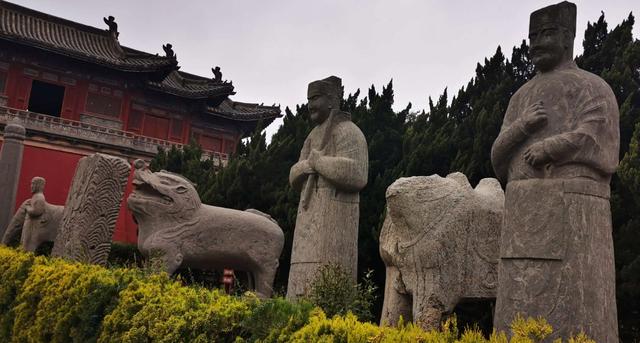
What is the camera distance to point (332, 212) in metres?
5.32

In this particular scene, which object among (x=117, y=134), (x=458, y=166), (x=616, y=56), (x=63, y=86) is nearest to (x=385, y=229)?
(x=458, y=166)

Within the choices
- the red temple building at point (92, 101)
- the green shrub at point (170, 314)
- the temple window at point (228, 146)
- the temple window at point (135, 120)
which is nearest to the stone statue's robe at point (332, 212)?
the green shrub at point (170, 314)

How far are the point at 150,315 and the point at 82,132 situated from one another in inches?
670

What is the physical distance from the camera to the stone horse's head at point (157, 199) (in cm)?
616

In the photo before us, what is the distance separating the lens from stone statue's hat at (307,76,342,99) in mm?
5695

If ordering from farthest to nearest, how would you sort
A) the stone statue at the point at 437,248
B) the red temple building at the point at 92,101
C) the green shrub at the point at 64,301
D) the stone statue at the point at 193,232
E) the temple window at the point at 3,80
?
1. the temple window at the point at 3,80
2. the red temple building at the point at 92,101
3. the stone statue at the point at 193,232
4. the stone statue at the point at 437,248
5. the green shrub at the point at 64,301

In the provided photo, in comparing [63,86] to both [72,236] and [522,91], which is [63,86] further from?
[522,91]

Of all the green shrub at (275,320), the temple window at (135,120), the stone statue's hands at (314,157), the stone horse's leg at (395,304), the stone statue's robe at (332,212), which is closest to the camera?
the green shrub at (275,320)

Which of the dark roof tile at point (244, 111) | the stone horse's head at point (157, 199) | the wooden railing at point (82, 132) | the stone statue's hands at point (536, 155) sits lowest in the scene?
the stone horse's head at point (157, 199)

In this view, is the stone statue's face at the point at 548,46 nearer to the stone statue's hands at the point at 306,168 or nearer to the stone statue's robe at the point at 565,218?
the stone statue's robe at the point at 565,218

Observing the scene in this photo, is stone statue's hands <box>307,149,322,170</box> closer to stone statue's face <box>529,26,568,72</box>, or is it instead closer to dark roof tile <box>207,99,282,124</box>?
stone statue's face <box>529,26,568,72</box>

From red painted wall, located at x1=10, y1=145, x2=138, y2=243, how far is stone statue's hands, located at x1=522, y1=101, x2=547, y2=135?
13.1 meters

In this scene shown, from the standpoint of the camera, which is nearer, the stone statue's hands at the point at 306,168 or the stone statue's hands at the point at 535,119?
the stone statue's hands at the point at 535,119

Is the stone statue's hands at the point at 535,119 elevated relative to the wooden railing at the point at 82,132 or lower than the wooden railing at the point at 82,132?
lower
